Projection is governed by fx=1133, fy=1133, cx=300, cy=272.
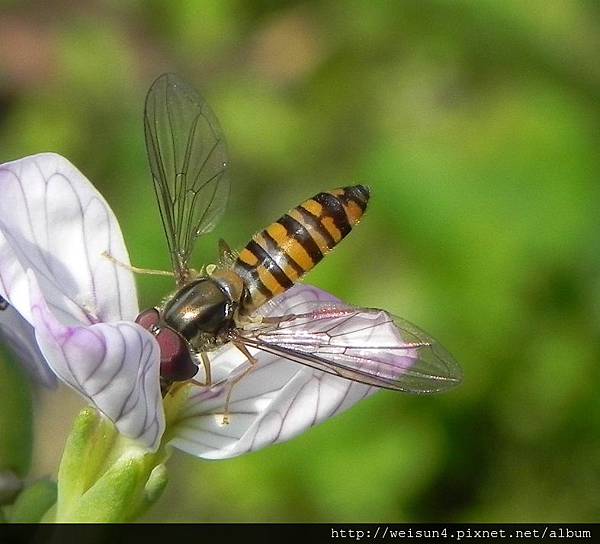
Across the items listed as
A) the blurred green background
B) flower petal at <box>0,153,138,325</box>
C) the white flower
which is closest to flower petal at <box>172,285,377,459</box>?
the white flower

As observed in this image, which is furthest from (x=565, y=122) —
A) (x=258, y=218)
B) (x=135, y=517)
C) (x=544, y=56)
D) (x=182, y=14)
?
(x=135, y=517)

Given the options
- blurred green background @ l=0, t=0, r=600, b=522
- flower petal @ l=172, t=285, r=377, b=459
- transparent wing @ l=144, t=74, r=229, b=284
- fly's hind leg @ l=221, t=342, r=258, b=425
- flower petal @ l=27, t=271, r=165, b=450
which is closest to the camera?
flower petal @ l=27, t=271, r=165, b=450

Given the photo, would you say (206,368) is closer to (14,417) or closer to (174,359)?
(174,359)

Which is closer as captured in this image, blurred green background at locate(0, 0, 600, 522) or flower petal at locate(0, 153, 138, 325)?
flower petal at locate(0, 153, 138, 325)

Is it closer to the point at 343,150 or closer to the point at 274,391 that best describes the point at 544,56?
the point at 343,150

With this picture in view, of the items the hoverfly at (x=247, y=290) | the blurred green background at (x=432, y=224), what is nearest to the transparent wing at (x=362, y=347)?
the hoverfly at (x=247, y=290)

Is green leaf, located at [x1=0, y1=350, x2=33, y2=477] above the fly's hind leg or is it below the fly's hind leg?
below

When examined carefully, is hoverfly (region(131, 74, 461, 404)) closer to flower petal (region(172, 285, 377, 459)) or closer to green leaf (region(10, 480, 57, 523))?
flower petal (region(172, 285, 377, 459))

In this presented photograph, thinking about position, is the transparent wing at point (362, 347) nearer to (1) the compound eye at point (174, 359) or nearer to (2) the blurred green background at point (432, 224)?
(1) the compound eye at point (174, 359)
